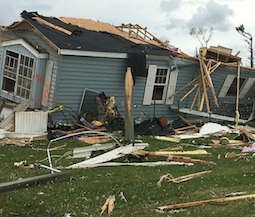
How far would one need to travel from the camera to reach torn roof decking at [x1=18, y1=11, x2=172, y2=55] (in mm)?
17922

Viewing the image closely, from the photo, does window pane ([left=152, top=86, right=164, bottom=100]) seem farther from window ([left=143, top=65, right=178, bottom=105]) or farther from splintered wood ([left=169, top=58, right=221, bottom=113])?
splintered wood ([left=169, top=58, right=221, bottom=113])

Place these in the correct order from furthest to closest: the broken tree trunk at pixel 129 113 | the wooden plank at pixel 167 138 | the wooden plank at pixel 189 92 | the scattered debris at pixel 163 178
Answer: the wooden plank at pixel 189 92 < the wooden plank at pixel 167 138 < the broken tree trunk at pixel 129 113 < the scattered debris at pixel 163 178

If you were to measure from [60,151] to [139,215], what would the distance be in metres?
6.77

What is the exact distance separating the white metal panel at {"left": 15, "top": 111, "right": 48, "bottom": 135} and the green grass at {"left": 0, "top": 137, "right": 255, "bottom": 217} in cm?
497

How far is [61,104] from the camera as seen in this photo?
17953 mm

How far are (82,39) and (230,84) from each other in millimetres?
7640

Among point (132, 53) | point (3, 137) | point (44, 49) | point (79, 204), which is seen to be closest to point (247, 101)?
point (132, 53)

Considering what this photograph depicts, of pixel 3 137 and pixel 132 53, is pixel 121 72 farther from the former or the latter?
pixel 3 137

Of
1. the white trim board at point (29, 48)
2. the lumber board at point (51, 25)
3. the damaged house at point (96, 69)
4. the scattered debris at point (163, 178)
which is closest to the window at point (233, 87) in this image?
the damaged house at point (96, 69)

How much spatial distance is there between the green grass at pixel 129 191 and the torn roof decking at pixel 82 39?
750cm

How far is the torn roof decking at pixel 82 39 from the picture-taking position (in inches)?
706

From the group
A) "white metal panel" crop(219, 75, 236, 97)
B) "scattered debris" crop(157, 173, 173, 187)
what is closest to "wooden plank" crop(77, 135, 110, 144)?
"scattered debris" crop(157, 173, 173, 187)

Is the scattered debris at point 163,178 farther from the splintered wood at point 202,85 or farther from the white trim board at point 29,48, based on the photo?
the splintered wood at point 202,85

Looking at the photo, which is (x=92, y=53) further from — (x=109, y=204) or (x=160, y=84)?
(x=109, y=204)
